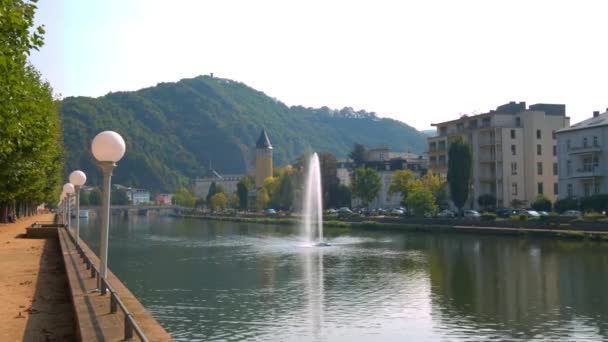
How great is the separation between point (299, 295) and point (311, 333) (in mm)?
7360

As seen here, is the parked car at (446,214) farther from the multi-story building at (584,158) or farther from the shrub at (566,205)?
the shrub at (566,205)

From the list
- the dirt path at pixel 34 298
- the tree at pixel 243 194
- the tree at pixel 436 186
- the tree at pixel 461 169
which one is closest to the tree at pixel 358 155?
the tree at pixel 243 194

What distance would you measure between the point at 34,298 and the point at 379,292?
14.9 meters

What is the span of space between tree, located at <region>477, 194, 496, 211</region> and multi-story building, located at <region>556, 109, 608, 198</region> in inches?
471

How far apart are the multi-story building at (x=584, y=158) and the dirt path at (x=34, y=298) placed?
53336 mm

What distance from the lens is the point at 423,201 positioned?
73750 mm

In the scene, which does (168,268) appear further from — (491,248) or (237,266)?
(491,248)

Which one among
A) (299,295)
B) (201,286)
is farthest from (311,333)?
(201,286)

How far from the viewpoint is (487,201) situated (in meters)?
79.8

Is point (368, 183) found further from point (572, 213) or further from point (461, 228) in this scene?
point (572, 213)

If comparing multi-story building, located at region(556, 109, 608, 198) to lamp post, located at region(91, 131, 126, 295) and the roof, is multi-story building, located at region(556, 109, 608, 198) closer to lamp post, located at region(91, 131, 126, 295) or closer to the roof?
the roof

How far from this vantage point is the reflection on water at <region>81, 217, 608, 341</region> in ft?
66.8

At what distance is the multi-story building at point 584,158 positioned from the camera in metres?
63.3

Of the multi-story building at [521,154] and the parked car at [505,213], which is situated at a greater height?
the multi-story building at [521,154]
